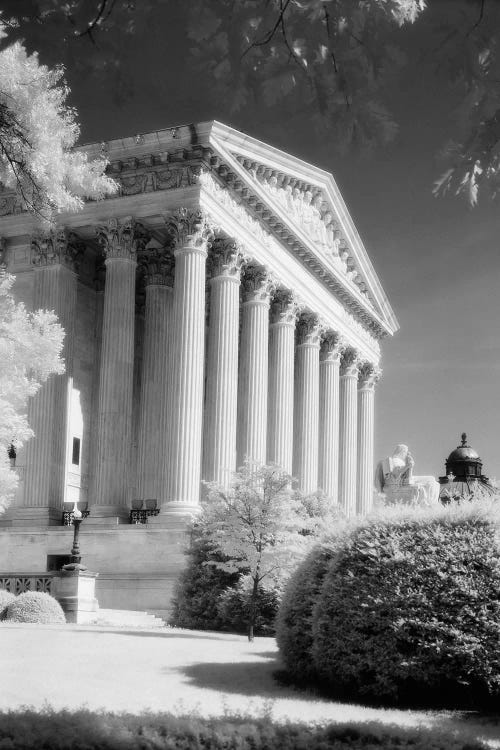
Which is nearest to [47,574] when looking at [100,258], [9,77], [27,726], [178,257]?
[178,257]

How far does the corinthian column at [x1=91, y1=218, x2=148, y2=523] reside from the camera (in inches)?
1768

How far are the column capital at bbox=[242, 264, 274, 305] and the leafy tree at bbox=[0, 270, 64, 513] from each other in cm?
2496

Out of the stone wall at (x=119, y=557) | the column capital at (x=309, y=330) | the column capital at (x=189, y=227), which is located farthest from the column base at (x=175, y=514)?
the column capital at (x=309, y=330)

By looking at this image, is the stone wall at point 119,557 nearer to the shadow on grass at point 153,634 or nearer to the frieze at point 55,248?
the shadow on grass at point 153,634

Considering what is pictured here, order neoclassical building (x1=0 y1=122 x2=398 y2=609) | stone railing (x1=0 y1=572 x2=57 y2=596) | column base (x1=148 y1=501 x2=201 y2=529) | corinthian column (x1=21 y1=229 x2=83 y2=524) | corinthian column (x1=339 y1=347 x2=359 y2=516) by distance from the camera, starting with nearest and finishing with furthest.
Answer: stone railing (x1=0 y1=572 x2=57 y2=596) → column base (x1=148 y1=501 x2=201 y2=529) → neoclassical building (x1=0 y1=122 x2=398 y2=609) → corinthian column (x1=21 y1=229 x2=83 y2=524) → corinthian column (x1=339 y1=347 x2=359 y2=516)

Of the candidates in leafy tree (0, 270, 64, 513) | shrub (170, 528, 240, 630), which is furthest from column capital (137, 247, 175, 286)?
leafy tree (0, 270, 64, 513)

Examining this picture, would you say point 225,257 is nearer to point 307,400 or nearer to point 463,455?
point 307,400

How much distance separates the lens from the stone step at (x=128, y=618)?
3653 centimetres

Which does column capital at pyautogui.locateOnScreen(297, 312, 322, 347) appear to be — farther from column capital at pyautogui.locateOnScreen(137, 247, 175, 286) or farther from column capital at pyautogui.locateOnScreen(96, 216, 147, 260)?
column capital at pyautogui.locateOnScreen(96, 216, 147, 260)

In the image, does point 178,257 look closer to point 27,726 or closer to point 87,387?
point 87,387

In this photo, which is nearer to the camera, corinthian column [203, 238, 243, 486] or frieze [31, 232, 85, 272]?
corinthian column [203, 238, 243, 486]

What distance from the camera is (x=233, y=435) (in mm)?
47031

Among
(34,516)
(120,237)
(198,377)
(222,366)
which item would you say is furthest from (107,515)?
(120,237)

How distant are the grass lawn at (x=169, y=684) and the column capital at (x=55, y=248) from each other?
24.0 meters
